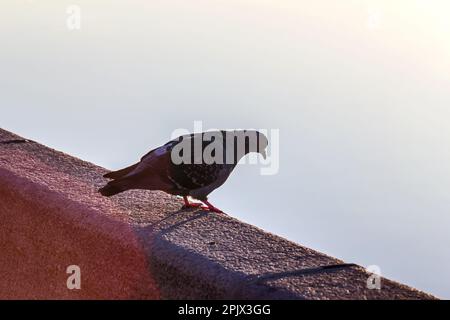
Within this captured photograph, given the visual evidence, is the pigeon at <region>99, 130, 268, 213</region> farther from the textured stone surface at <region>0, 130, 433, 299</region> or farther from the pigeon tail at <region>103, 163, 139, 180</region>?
the textured stone surface at <region>0, 130, 433, 299</region>

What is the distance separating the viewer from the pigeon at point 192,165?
5094 mm

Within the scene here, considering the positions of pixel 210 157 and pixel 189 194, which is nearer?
pixel 189 194

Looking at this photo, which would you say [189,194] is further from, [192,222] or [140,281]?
[140,281]

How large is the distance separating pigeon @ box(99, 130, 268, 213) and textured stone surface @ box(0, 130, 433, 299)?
430 mm

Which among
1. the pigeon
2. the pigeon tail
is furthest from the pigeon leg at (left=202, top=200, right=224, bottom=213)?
the pigeon tail

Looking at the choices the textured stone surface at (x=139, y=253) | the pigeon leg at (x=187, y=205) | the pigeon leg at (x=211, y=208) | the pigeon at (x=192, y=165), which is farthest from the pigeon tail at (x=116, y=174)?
the pigeon leg at (x=211, y=208)

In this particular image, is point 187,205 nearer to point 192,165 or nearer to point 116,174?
point 116,174

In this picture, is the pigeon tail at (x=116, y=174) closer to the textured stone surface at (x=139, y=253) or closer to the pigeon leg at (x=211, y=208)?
the textured stone surface at (x=139, y=253)

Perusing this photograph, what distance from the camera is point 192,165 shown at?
5.78 m

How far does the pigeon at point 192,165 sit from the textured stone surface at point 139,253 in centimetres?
43

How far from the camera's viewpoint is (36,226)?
13.2 ft

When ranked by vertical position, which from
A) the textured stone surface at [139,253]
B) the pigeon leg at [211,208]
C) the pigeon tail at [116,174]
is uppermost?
the pigeon tail at [116,174]
